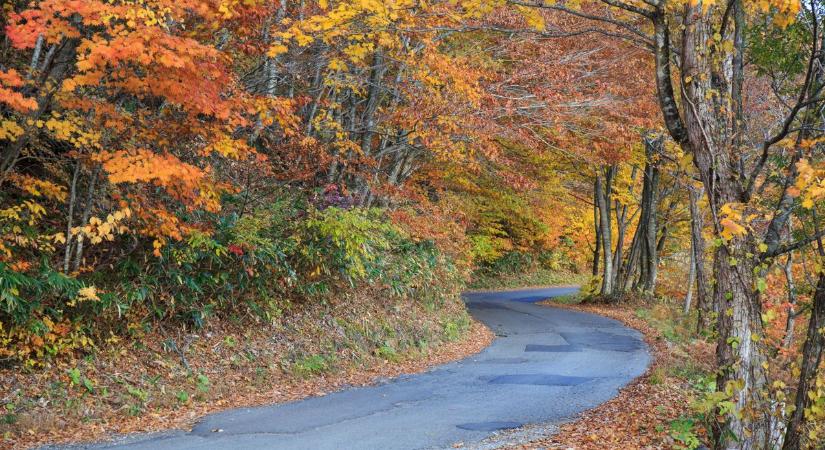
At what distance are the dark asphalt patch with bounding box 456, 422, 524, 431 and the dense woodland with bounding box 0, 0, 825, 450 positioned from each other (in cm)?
269

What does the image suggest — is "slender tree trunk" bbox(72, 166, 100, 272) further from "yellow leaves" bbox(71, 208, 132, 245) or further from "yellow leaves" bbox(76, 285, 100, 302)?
"yellow leaves" bbox(76, 285, 100, 302)

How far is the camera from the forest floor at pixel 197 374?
771cm

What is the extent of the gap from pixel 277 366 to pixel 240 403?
1.66m

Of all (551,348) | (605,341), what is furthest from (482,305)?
(551,348)

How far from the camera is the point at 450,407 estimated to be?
30.6 ft

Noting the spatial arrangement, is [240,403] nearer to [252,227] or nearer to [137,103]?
[252,227]

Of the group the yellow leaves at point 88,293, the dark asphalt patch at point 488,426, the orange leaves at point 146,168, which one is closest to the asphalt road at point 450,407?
the dark asphalt patch at point 488,426

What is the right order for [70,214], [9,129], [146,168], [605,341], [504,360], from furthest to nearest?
[605,341], [504,360], [70,214], [9,129], [146,168]

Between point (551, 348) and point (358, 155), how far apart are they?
6.31m

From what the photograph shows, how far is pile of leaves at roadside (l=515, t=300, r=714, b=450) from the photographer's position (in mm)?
7055

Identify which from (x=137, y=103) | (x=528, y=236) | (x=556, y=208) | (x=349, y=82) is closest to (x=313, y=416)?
(x=137, y=103)

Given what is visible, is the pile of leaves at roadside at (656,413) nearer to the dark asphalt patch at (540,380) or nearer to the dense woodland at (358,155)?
the dark asphalt patch at (540,380)

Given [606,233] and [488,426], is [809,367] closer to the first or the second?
[488,426]

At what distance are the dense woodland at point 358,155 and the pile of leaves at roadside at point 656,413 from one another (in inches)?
41.9
